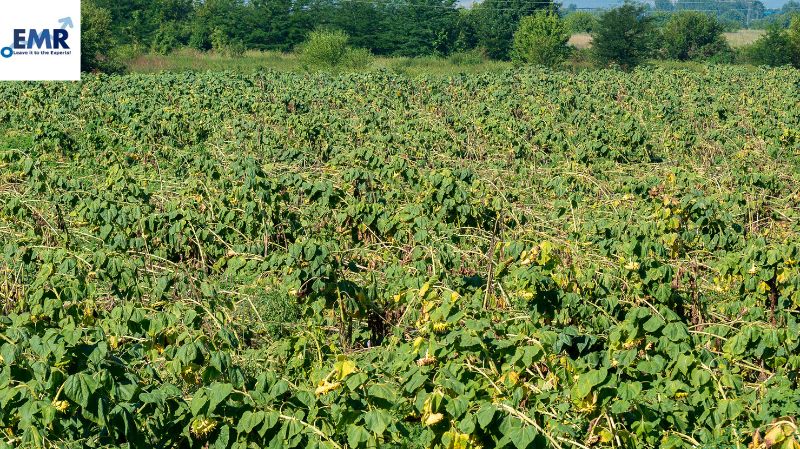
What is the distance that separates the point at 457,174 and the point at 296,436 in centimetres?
617

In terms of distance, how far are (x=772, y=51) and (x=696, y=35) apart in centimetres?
659

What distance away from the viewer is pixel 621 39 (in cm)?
4669

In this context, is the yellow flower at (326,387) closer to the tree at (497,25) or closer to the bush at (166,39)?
the bush at (166,39)

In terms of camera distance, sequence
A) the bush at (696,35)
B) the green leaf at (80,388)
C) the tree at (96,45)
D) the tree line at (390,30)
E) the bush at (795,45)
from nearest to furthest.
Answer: the green leaf at (80,388) < the tree at (96,45) < the bush at (795,45) < the tree line at (390,30) < the bush at (696,35)

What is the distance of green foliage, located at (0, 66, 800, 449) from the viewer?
473 centimetres

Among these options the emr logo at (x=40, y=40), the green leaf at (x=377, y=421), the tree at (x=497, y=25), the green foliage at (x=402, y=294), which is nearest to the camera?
the green leaf at (x=377, y=421)

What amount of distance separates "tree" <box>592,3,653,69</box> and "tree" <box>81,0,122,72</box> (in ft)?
71.0

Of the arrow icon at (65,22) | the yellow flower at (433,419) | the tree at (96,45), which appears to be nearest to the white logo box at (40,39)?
the arrow icon at (65,22)

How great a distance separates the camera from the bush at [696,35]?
57188 mm

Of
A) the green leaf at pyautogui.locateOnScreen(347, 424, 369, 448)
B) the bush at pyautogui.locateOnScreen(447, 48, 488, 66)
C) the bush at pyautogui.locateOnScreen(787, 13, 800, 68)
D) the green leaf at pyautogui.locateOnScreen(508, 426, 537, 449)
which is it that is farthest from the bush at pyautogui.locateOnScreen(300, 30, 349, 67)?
the green leaf at pyautogui.locateOnScreen(508, 426, 537, 449)

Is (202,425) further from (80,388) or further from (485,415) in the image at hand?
(485,415)

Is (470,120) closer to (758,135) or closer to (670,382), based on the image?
(758,135)

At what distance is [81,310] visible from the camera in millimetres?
6582

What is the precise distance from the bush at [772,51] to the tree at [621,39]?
7785mm
